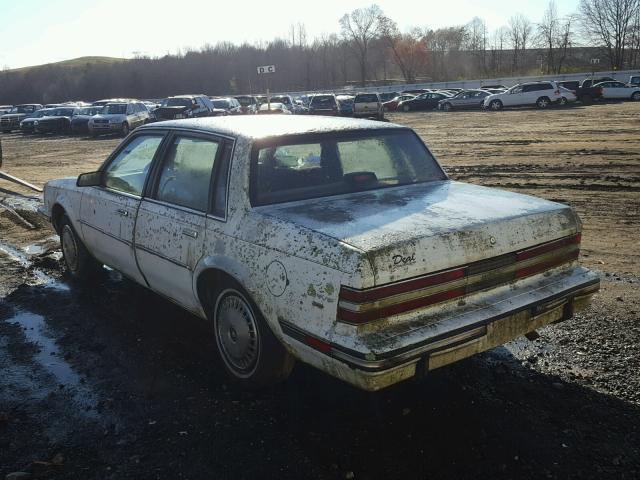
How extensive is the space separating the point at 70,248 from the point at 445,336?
4.25 m

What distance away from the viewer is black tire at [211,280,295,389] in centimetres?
331

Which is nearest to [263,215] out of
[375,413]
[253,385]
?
[253,385]

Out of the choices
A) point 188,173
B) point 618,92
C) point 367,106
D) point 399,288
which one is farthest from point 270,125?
point 618,92

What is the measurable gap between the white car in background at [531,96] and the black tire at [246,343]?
34763 millimetres

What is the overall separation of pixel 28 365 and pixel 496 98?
3583cm

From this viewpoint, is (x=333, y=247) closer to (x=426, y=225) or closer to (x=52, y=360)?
(x=426, y=225)

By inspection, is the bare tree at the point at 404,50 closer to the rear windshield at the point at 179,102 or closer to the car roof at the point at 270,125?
the rear windshield at the point at 179,102

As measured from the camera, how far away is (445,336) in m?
2.79

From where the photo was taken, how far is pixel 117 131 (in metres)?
27.5

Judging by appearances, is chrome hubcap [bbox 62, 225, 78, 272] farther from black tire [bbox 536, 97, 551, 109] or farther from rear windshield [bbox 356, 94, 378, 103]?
black tire [bbox 536, 97, 551, 109]

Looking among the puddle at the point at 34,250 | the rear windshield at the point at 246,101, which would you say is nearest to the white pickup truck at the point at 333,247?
the puddle at the point at 34,250

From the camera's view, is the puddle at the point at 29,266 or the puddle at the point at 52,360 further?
the puddle at the point at 29,266

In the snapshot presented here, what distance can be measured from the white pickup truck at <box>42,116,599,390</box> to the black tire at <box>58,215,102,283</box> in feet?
2.90

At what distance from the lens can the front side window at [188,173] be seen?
3.77m
